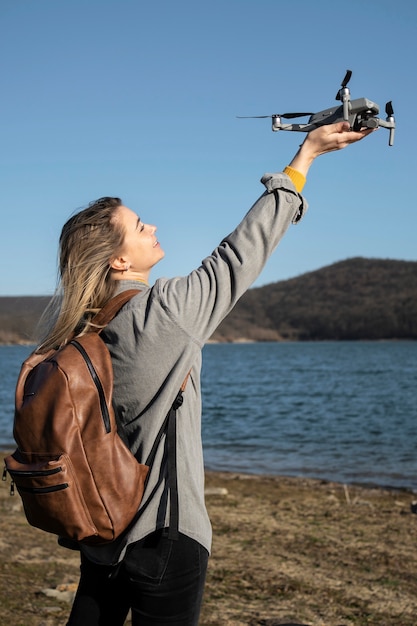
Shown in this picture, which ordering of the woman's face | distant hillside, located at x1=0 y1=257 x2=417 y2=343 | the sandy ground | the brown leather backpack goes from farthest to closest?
distant hillside, located at x1=0 y1=257 x2=417 y2=343
the sandy ground
the woman's face
the brown leather backpack

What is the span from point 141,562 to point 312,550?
5.11 meters

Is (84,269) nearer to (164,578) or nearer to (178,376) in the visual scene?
(178,376)

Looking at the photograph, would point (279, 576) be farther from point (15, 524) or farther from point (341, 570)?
point (15, 524)

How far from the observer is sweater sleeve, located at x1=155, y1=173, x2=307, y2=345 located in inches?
72.6

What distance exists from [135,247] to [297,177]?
52cm

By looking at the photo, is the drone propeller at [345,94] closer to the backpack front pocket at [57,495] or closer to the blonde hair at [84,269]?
the blonde hair at [84,269]

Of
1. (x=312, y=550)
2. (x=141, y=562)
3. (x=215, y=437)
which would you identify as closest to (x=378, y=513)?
(x=312, y=550)

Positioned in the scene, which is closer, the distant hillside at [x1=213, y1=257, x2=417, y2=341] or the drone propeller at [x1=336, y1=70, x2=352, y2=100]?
the drone propeller at [x1=336, y1=70, x2=352, y2=100]

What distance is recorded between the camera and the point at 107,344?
1941mm

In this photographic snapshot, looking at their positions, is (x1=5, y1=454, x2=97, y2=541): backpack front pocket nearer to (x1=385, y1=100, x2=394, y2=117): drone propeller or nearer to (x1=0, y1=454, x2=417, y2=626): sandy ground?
(x1=385, y1=100, x2=394, y2=117): drone propeller

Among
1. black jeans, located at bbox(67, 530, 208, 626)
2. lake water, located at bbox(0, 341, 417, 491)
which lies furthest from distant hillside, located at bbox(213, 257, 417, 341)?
black jeans, located at bbox(67, 530, 208, 626)

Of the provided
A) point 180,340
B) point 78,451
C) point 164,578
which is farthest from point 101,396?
point 164,578

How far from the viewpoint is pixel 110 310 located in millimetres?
1971

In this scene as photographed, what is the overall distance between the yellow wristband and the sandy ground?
3.42m
